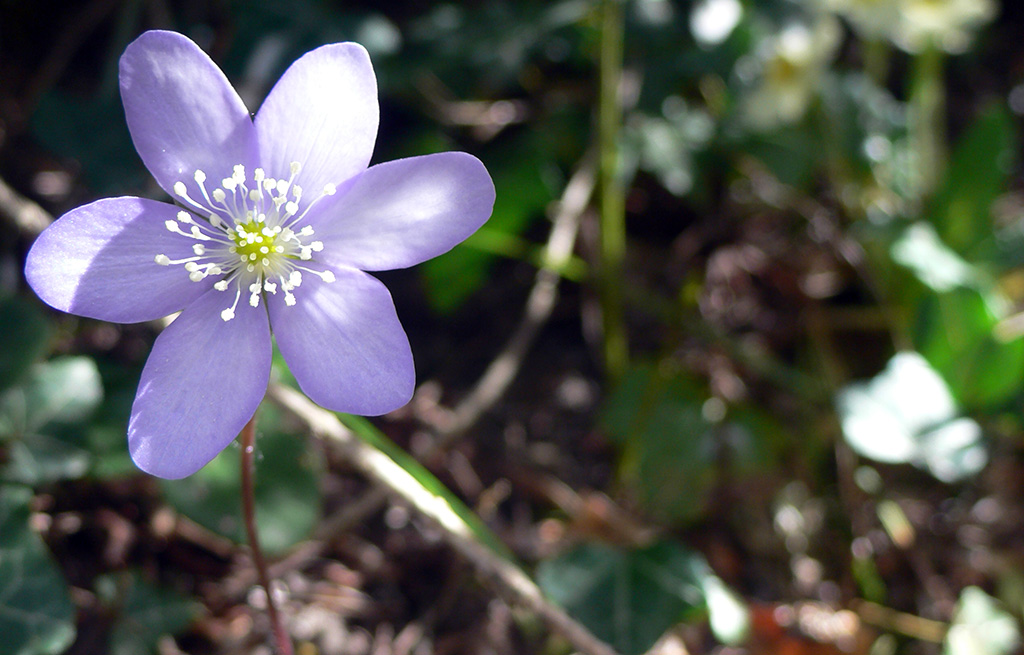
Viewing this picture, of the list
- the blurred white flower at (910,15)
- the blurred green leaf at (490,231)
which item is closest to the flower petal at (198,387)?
the blurred green leaf at (490,231)

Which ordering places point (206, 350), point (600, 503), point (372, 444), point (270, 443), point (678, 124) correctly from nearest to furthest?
point (206, 350)
point (372, 444)
point (270, 443)
point (600, 503)
point (678, 124)

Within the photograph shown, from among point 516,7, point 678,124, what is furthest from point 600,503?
point 516,7

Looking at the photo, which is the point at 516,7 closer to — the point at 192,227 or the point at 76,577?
the point at 192,227

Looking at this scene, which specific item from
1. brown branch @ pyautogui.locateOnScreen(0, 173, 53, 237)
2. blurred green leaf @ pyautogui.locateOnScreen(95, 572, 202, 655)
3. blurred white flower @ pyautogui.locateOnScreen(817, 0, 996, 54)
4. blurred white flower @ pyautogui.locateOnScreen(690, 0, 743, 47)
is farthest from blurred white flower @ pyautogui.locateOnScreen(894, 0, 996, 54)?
blurred green leaf @ pyautogui.locateOnScreen(95, 572, 202, 655)

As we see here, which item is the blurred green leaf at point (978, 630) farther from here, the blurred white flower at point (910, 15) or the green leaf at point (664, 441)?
the blurred white flower at point (910, 15)

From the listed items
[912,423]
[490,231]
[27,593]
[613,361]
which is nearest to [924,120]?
[912,423]

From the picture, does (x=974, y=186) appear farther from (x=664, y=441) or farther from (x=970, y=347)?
(x=664, y=441)
